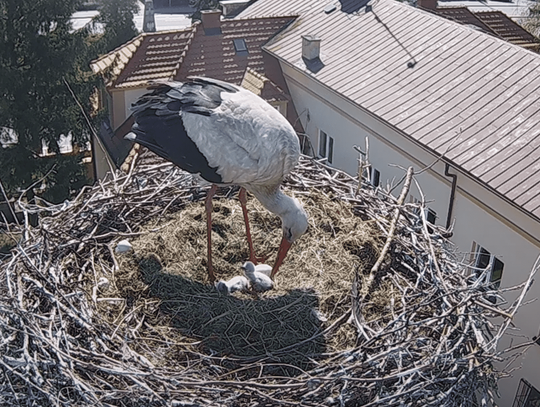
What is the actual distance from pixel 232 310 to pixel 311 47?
6557 mm

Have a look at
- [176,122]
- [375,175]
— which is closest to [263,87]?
[375,175]

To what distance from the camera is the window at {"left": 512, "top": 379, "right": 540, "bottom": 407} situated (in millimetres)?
6738

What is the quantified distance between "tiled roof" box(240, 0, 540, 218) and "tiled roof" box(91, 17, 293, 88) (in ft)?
1.54

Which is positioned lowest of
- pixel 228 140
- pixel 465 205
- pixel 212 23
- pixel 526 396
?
pixel 526 396

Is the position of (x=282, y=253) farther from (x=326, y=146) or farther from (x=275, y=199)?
(x=326, y=146)

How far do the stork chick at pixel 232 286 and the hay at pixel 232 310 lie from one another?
70 millimetres

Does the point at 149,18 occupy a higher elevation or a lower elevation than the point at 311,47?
lower

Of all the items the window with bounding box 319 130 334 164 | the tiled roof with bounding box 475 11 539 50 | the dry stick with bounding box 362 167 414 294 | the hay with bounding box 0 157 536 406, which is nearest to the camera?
the hay with bounding box 0 157 536 406

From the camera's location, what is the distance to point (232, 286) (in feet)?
15.3

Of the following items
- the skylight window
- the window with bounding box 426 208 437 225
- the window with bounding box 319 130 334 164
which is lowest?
the window with bounding box 319 130 334 164

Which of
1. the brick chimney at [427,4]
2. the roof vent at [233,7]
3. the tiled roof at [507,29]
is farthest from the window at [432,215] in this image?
the roof vent at [233,7]

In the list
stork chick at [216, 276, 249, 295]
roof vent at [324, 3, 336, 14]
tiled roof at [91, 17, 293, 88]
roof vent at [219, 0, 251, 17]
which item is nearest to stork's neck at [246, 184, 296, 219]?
stork chick at [216, 276, 249, 295]

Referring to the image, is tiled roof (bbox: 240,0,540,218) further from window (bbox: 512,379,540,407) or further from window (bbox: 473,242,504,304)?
window (bbox: 512,379,540,407)

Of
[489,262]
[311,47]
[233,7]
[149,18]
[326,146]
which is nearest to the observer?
[489,262]
